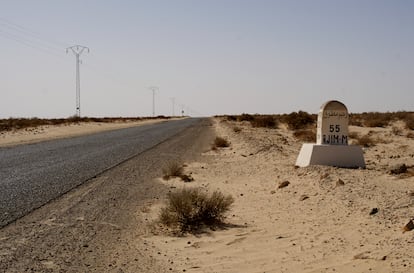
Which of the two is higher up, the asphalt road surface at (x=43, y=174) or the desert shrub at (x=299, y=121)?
the desert shrub at (x=299, y=121)

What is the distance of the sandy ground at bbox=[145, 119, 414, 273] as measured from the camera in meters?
7.16

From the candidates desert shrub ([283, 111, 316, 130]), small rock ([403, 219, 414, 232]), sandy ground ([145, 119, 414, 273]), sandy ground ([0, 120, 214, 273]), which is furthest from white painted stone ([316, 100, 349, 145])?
desert shrub ([283, 111, 316, 130])

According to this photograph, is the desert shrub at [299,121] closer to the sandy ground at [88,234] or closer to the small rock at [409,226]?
the sandy ground at [88,234]

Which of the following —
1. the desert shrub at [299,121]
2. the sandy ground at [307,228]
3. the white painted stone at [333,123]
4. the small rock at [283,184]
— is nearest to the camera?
the sandy ground at [307,228]

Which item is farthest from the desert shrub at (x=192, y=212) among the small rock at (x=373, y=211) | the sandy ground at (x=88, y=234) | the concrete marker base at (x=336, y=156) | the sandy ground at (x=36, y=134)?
the sandy ground at (x=36, y=134)

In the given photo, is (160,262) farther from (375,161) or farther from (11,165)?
A: (11,165)

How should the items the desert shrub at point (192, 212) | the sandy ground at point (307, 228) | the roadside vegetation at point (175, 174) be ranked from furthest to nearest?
the roadside vegetation at point (175, 174) < the desert shrub at point (192, 212) < the sandy ground at point (307, 228)

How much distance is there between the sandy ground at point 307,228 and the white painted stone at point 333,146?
75 centimetres

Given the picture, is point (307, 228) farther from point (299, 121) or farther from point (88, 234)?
point (299, 121)

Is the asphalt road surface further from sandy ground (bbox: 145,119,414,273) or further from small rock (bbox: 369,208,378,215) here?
small rock (bbox: 369,208,378,215)

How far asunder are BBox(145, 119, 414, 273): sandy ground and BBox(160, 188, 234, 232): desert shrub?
0.36 m

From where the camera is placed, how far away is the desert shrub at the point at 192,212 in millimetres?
9867

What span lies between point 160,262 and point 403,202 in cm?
487

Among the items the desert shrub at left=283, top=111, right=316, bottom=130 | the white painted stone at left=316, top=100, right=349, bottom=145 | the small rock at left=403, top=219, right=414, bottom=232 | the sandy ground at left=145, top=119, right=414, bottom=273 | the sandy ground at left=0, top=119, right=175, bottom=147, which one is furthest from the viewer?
the desert shrub at left=283, top=111, right=316, bottom=130
